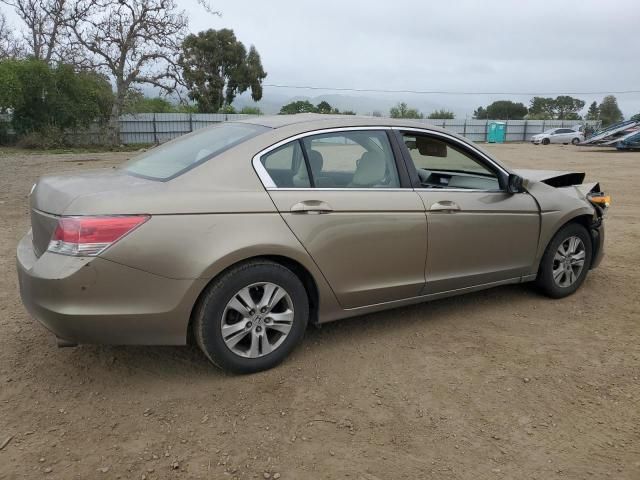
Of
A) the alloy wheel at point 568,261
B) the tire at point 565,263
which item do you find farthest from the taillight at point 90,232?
the alloy wheel at point 568,261

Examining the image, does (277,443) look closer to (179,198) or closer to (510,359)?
(179,198)

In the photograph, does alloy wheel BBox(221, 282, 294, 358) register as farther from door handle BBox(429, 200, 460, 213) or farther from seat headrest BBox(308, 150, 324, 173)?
door handle BBox(429, 200, 460, 213)

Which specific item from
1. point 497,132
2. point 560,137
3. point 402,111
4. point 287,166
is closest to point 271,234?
point 287,166

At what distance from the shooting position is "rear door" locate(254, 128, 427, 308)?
3348mm

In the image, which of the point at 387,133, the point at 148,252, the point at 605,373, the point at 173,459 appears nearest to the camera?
the point at 173,459

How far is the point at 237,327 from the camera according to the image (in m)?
3.16

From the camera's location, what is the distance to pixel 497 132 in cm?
4228

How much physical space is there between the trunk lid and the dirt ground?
0.89 metres

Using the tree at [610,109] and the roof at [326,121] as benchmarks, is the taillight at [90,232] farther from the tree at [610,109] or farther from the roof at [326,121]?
the tree at [610,109]

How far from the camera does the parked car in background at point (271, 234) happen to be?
2854 millimetres

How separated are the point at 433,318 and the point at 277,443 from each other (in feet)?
6.47

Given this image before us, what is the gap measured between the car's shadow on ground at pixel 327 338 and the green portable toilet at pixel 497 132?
131 feet

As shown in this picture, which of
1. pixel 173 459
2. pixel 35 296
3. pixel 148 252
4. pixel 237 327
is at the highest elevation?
pixel 148 252

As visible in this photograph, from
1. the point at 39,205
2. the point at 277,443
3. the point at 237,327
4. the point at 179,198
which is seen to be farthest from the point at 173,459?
the point at 39,205
